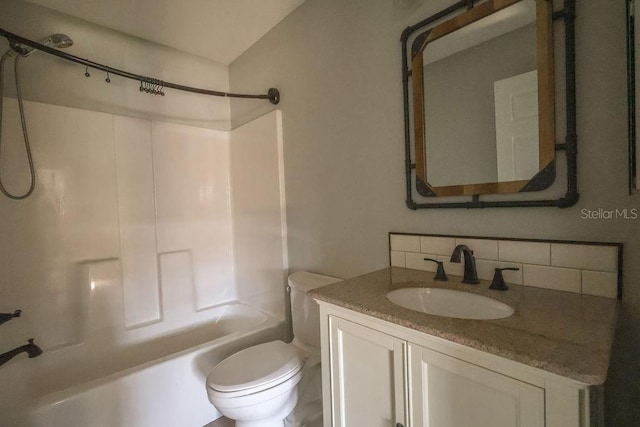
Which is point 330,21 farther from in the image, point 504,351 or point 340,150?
point 504,351

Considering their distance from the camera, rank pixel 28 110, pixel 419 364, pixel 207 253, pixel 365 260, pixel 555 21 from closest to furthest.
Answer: pixel 419 364, pixel 555 21, pixel 365 260, pixel 28 110, pixel 207 253

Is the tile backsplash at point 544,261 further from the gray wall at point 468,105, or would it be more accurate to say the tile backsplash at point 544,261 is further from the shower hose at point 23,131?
the shower hose at point 23,131

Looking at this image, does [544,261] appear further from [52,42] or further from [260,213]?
[52,42]

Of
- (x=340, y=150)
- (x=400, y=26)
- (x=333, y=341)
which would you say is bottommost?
(x=333, y=341)

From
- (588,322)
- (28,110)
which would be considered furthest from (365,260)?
(28,110)

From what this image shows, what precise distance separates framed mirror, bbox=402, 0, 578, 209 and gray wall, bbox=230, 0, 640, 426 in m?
0.05

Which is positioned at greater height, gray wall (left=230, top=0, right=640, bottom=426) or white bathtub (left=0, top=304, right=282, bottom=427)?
gray wall (left=230, top=0, right=640, bottom=426)

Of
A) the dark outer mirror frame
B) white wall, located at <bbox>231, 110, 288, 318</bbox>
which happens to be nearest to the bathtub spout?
white wall, located at <bbox>231, 110, 288, 318</bbox>

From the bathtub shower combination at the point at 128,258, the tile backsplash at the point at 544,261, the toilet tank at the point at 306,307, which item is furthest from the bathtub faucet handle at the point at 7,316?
the tile backsplash at the point at 544,261

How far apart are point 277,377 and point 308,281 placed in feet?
1.73

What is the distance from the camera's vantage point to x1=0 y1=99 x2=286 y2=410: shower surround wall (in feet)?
5.27

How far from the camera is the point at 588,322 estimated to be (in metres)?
0.67

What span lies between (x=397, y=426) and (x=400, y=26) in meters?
1.57

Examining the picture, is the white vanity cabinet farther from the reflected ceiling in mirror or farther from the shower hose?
the shower hose
